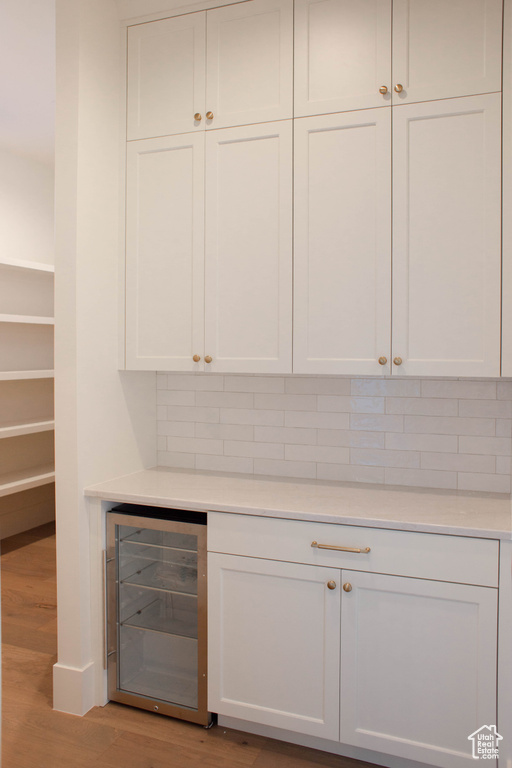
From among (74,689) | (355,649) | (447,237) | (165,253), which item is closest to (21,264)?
(165,253)

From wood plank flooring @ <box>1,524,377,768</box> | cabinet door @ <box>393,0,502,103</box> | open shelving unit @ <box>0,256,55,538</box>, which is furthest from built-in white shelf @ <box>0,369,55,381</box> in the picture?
cabinet door @ <box>393,0,502,103</box>

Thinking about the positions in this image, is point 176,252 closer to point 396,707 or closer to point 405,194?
point 405,194

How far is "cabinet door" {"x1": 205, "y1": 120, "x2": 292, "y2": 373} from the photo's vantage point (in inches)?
85.7

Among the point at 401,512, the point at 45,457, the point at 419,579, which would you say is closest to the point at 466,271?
the point at 401,512

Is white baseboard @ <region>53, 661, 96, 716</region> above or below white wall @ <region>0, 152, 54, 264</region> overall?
below

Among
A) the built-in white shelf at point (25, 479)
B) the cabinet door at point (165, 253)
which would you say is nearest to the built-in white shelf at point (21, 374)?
the built-in white shelf at point (25, 479)

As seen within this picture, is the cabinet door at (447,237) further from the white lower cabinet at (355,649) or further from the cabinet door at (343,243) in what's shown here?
the white lower cabinet at (355,649)

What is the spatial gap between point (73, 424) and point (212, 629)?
0.95m

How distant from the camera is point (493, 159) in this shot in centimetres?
Result: 190

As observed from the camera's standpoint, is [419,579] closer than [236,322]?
A: Yes

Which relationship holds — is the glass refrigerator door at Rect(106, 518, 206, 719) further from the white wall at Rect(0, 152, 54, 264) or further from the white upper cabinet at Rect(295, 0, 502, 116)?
the white wall at Rect(0, 152, 54, 264)

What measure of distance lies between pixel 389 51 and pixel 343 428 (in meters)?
1.47

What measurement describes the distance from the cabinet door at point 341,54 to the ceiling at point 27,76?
1.27m

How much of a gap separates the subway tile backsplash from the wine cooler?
1.70ft
